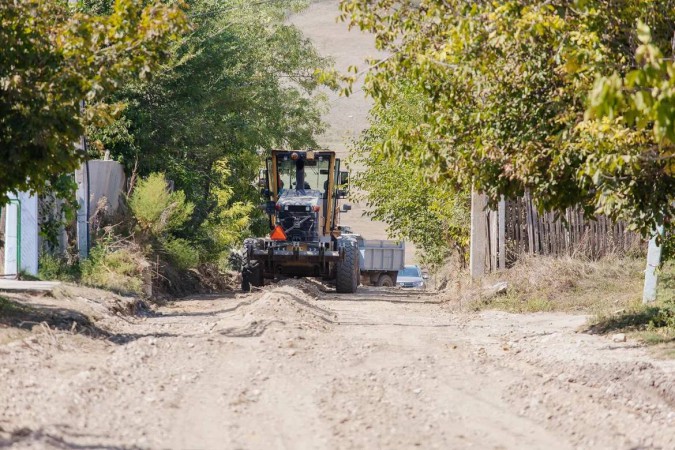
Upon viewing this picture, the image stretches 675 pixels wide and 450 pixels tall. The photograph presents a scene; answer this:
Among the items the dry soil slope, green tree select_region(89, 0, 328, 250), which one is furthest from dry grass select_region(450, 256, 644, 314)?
the dry soil slope

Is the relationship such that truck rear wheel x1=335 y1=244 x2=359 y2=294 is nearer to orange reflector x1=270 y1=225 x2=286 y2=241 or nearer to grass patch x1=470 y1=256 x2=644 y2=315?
orange reflector x1=270 y1=225 x2=286 y2=241

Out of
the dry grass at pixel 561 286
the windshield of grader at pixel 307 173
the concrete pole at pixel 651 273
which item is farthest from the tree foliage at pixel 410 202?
the concrete pole at pixel 651 273

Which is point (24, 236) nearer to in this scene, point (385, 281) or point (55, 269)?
point (55, 269)

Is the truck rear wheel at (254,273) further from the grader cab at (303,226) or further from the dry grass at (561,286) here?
the dry grass at (561,286)

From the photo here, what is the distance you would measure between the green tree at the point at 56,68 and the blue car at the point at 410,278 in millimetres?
34178

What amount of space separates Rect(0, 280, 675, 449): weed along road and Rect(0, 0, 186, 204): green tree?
7.18 ft

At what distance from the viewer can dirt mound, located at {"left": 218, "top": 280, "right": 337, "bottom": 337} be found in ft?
50.9

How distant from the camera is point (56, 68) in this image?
42.9ft

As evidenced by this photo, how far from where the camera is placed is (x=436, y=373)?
455 inches

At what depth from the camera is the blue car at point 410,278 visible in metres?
48.0

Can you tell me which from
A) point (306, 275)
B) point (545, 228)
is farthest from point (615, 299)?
point (306, 275)

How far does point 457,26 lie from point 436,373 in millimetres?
4266

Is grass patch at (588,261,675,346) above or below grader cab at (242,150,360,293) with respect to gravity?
below

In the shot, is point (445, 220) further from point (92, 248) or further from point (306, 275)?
point (92, 248)
